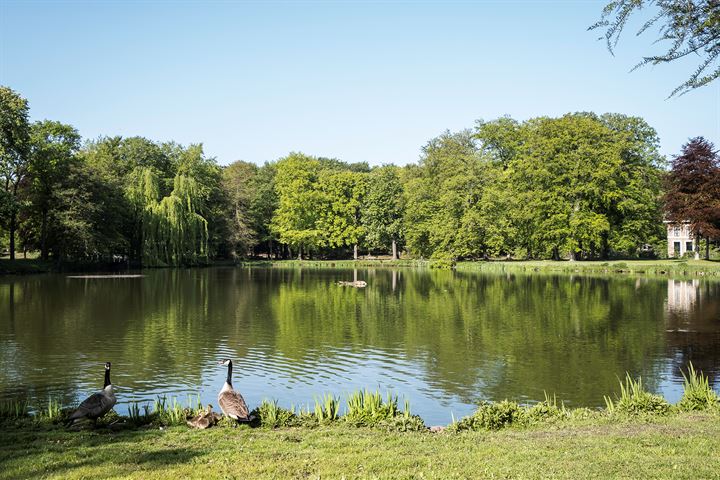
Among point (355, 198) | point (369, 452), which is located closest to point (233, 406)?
point (369, 452)

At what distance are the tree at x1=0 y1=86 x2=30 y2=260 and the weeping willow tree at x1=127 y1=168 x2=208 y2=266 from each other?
11.3 meters

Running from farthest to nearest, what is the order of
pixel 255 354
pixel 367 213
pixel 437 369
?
pixel 367 213, pixel 255 354, pixel 437 369

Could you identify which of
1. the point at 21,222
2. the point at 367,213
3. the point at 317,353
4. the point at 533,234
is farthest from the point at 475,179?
the point at 317,353

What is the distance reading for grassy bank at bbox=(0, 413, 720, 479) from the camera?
6492 millimetres

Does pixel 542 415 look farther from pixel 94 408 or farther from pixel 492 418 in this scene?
pixel 94 408

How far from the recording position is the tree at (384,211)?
7556 centimetres

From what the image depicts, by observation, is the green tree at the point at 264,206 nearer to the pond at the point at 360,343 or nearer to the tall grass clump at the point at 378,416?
the pond at the point at 360,343

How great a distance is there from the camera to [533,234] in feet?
A: 202

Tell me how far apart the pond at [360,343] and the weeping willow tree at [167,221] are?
22645mm

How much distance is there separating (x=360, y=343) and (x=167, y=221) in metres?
44.2

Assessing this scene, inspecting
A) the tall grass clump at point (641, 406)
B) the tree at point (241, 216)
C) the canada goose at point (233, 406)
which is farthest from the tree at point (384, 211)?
the canada goose at point (233, 406)

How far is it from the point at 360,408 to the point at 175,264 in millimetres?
54914

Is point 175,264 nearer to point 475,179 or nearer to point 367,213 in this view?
point 367,213

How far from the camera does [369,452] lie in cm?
737
